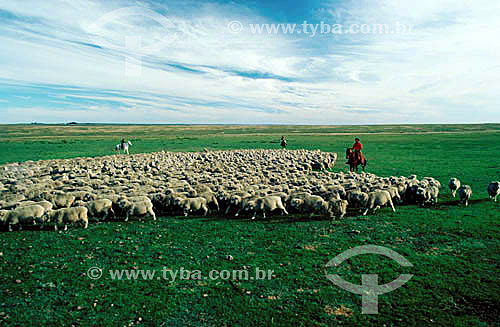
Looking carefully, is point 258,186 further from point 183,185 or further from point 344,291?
point 344,291

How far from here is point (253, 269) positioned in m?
7.55

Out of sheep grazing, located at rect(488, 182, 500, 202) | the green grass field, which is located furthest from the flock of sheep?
the green grass field

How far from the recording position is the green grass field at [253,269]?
5754mm

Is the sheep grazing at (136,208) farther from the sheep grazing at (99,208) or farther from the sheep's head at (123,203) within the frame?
the sheep grazing at (99,208)

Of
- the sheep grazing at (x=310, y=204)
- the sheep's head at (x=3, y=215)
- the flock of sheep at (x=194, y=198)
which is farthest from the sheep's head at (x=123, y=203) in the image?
the sheep grazing at (x=310, y=204)

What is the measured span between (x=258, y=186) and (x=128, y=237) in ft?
23.6

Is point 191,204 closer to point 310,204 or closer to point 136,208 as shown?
point 136,208

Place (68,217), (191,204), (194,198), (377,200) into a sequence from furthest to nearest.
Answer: (194,198) → (191,204) → (377,200) → (68,217)

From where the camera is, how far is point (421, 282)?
6.83 meters

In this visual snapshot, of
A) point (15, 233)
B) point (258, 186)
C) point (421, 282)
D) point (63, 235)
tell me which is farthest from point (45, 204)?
Result: point (421, 282)

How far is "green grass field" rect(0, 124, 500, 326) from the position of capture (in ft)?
18.9

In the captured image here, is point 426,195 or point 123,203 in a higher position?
point 426,195

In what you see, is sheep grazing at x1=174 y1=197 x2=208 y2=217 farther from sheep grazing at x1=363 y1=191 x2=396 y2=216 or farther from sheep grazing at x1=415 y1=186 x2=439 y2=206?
sheep grazing at x1=415 y1=186 x2=439 y2=206

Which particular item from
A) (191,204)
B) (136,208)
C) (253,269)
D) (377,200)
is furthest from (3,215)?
(377,200)
